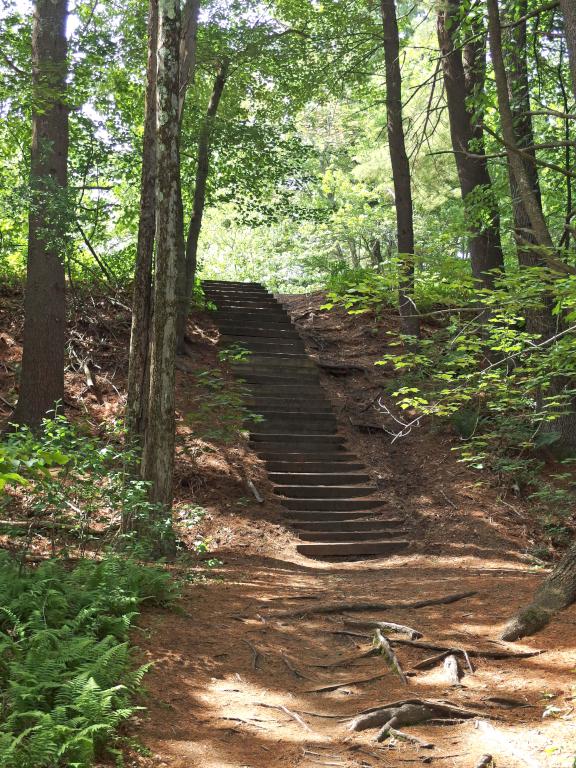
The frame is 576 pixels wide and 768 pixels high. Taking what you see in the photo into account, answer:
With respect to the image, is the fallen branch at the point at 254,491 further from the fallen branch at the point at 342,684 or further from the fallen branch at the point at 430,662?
the fallen branch at the point at 342,684

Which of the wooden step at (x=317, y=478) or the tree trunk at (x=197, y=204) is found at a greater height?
the tree trunk at (x=197, y=204)

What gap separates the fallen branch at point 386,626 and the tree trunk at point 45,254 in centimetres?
617

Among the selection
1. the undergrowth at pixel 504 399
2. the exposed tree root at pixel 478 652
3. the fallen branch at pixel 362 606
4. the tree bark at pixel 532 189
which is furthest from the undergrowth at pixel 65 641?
the tree bark at pixel 532 189

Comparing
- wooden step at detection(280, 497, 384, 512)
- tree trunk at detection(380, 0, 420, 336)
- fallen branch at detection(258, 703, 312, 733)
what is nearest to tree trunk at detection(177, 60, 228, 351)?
tree trunk at detection(380, 0, 420, 336)

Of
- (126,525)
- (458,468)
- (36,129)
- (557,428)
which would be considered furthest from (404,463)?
(36,129)

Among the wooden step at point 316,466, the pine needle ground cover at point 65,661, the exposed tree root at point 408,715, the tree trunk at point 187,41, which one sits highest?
the tree trunk at point 187,41

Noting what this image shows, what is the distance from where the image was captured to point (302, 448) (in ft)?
40.8

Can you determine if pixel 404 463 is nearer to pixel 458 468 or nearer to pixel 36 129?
pixel 458 468

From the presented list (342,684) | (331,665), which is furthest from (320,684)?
(331,665)

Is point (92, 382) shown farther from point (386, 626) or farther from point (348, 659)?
point (348, 659)

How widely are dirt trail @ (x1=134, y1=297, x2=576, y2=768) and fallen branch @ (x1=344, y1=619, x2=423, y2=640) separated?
0.26 feet

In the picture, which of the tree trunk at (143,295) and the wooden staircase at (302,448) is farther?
the wooden staircase at (302,448)

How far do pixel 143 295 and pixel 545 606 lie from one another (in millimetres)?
5731

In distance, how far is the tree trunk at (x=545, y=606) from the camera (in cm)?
517
